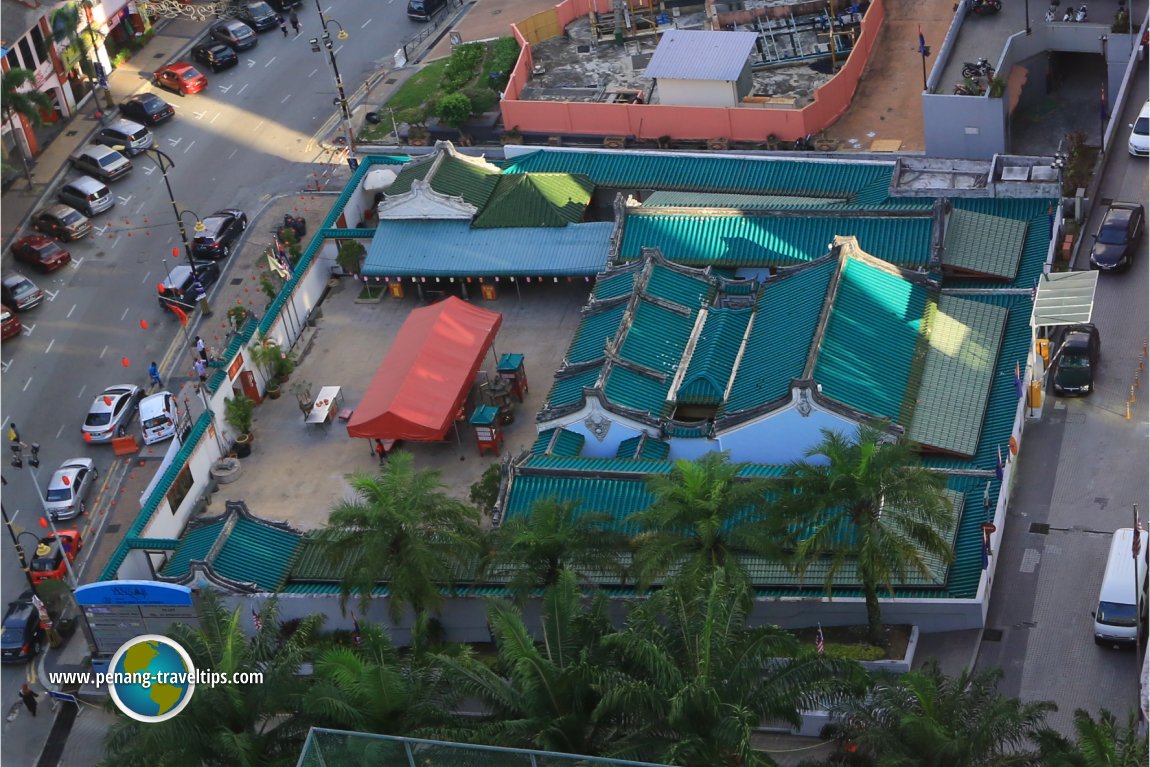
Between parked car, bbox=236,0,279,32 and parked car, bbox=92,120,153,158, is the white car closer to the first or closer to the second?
parked car, bbox=92,120,153,158

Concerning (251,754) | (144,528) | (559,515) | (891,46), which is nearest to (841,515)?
(559,515)

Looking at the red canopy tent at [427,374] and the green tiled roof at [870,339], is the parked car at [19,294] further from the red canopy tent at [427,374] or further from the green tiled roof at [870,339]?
the green tiled roof at [870,339]

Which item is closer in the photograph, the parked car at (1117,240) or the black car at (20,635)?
the black car at (20,635)

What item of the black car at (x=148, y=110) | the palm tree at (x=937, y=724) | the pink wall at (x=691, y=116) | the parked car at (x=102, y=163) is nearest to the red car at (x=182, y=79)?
the black car at (x=148, y=110)

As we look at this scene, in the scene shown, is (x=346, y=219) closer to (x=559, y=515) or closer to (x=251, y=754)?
(x=559, y=515)

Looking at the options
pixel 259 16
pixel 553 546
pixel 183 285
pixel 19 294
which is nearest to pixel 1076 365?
pixel 553 546

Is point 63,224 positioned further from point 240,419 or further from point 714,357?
point 714,357

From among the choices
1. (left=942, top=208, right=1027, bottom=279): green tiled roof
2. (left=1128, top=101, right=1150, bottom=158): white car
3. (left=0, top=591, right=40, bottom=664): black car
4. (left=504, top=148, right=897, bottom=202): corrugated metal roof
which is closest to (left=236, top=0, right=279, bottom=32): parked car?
(left=504, top=148, right=897, bottom=202): corrugated metal roof
